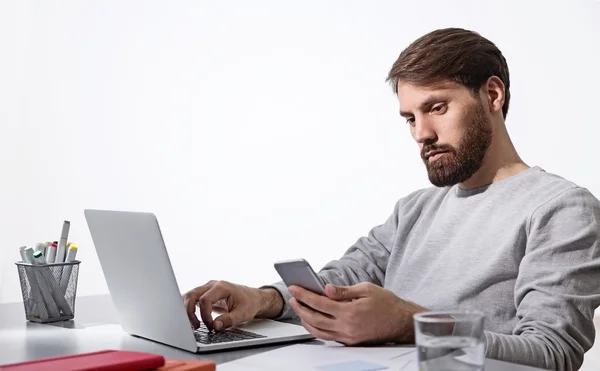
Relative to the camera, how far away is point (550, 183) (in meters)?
1.50

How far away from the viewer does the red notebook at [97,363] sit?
0.86 metres

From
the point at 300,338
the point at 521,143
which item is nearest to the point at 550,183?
the point at 300,338

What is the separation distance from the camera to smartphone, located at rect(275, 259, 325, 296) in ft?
3.76

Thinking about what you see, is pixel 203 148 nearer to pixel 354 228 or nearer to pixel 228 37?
pixel 228 37

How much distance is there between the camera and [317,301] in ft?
3.92

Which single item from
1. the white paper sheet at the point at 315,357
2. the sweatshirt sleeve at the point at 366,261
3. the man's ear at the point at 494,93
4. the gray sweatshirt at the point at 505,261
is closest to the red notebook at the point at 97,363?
the white paper sheet at the point at 315,357

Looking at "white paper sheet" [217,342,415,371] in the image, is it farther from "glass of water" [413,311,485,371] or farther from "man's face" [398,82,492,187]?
"man's face" [398,82,492,187]

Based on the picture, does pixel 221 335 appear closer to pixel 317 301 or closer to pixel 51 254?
pixel 317 301

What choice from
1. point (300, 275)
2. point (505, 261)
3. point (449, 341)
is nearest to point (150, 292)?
point (300, 275)

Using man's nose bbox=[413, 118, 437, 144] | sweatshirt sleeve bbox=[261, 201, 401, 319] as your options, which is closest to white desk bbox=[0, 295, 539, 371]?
sweatshirt sleeve bbox=[261, 201, 401, 319]

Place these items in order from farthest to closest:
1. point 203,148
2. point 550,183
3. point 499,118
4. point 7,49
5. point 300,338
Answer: point 203,148 < point 7,49 < point 499,118 < point 550,183 < point 300,338

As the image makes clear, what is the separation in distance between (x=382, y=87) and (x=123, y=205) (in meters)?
1.55

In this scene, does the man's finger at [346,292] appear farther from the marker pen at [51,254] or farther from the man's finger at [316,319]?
the marker pen at [51,254]

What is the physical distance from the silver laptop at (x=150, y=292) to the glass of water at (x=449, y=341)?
0.41 m
